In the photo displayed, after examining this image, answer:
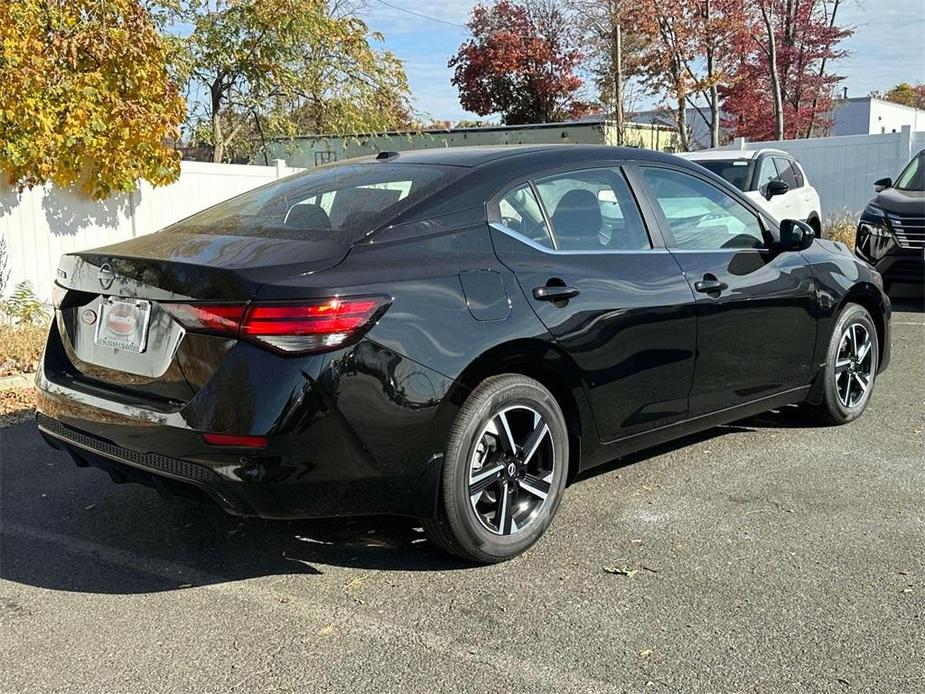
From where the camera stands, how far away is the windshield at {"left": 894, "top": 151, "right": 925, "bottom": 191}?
33.4 feet

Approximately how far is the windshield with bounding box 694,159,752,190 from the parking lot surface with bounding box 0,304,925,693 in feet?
23.6

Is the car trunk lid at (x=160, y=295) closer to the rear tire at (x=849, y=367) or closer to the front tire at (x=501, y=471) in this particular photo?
the front tire at (x=501, y=471)

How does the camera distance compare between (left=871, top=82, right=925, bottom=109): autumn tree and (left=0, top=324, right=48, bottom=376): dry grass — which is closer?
(left=0, top=324, right=48, bottom=376): dry grass

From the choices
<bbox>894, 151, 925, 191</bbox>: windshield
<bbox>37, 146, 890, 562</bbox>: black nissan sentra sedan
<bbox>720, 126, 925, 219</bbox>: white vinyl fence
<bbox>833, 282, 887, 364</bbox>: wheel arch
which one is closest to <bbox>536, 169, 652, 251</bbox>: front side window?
<bbox>37, 146, 890, 562</bbox>: black nissan sentra sedan

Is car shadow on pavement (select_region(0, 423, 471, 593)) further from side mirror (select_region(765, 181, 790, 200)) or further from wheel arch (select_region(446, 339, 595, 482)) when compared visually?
side mirror (select_region(765, 181, 790, 200))

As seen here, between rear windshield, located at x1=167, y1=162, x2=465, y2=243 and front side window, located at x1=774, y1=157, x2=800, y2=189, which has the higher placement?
front side window, located at x1=774, y1=157, x2=800, y2=189

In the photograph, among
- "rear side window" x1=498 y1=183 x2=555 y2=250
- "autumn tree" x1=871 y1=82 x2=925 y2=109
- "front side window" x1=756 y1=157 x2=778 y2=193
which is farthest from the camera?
"autumn tree" x1=871 y1=82 x2=925 y2=109

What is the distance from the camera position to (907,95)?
63.3m

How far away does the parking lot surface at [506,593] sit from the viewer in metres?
2.84

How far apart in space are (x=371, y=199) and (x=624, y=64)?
21329 millimetres

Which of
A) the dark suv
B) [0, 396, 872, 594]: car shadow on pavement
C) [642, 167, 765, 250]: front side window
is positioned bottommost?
[0, 396, 872, 594]: car shadow on pavement

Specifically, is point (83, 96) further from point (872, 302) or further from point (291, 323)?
point (872, 302)

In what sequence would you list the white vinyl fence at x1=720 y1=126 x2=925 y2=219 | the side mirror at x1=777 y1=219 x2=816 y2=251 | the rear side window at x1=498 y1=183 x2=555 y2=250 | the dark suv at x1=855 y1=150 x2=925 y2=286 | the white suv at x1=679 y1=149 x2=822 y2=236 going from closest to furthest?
the rear side window at x1=498 y1=183 x2=555 y2=250, the side mirror at x1=777 y1=219 x2=816 y2=251, the dark suv at x1=855 y1=150 x2=925 y2=286, the white suv at x1=679 y1=149 x2=822 y2=236, the white vinyl fence at x1=720 y1=126 x2=925 y2=219

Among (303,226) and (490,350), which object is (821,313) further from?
(303,226)
